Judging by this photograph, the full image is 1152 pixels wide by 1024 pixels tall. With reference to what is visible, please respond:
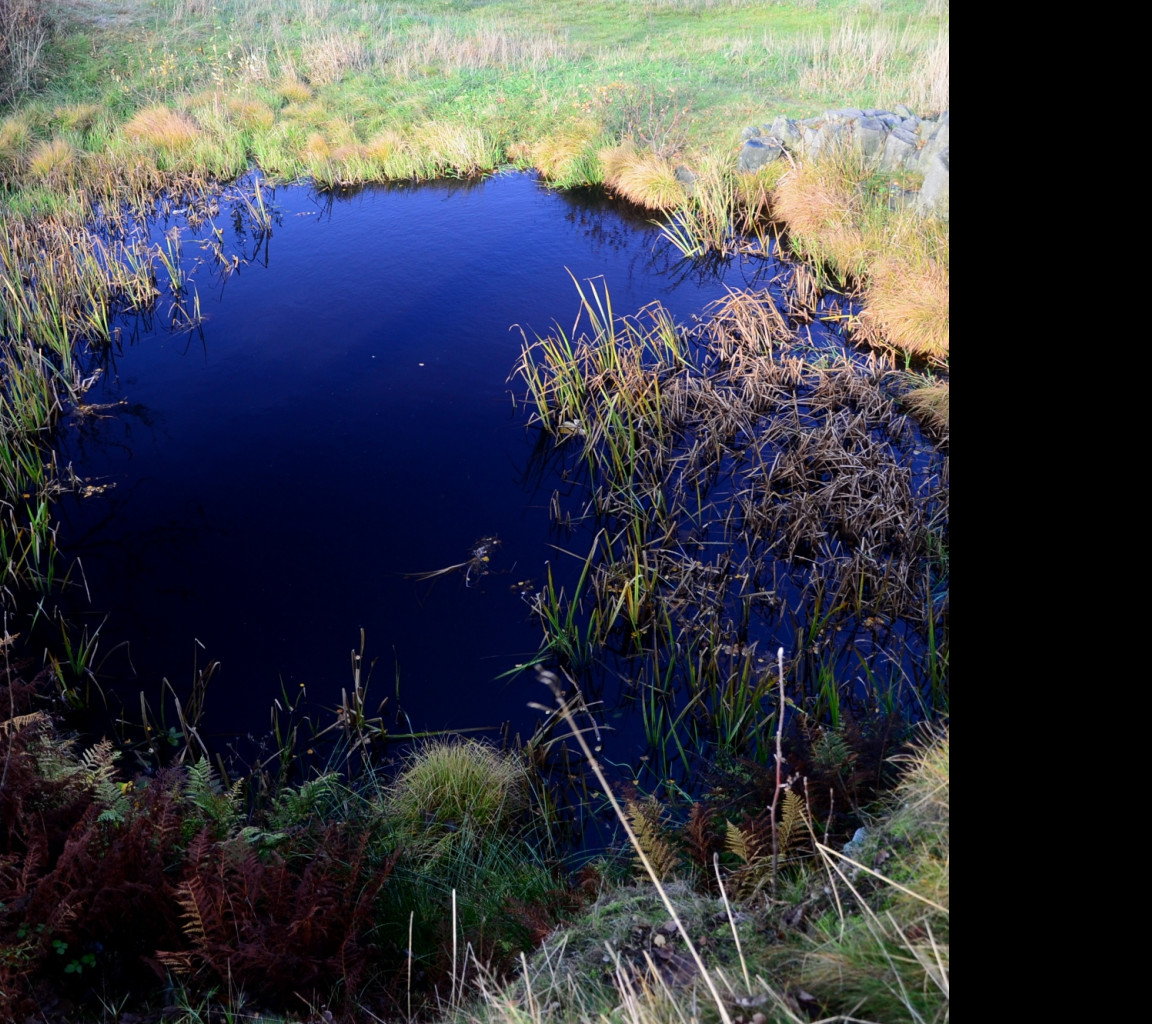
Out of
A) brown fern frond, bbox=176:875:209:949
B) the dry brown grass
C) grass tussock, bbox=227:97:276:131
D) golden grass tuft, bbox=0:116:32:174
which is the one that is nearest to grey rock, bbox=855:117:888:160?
the dry brown grass

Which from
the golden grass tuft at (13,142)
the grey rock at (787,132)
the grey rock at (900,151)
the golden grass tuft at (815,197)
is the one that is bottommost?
the golden grass tuft at (815,197)

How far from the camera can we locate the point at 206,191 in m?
8.82

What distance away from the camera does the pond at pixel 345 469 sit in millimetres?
3706

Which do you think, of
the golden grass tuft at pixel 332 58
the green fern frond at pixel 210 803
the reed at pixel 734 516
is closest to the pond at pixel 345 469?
the reed at pixel 734 516

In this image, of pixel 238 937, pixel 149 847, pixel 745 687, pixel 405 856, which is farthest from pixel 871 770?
pixel 149 847

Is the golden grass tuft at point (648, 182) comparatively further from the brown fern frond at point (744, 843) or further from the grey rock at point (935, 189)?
the brown fern frond at point (744, 843)

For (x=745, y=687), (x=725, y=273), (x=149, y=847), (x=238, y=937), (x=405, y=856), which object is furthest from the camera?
→ (x=725, y=273)

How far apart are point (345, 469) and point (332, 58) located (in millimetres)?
9586

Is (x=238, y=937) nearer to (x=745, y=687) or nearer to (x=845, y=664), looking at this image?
(x=745, y=687)

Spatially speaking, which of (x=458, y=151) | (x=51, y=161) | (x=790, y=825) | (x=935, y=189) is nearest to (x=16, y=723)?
(x=790, y=825)

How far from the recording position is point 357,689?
3.24 metres

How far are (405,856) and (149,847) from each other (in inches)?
29.9

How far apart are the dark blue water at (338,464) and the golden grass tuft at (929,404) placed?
6.65 feet

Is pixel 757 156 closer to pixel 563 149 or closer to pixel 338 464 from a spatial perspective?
pixel 563 149
